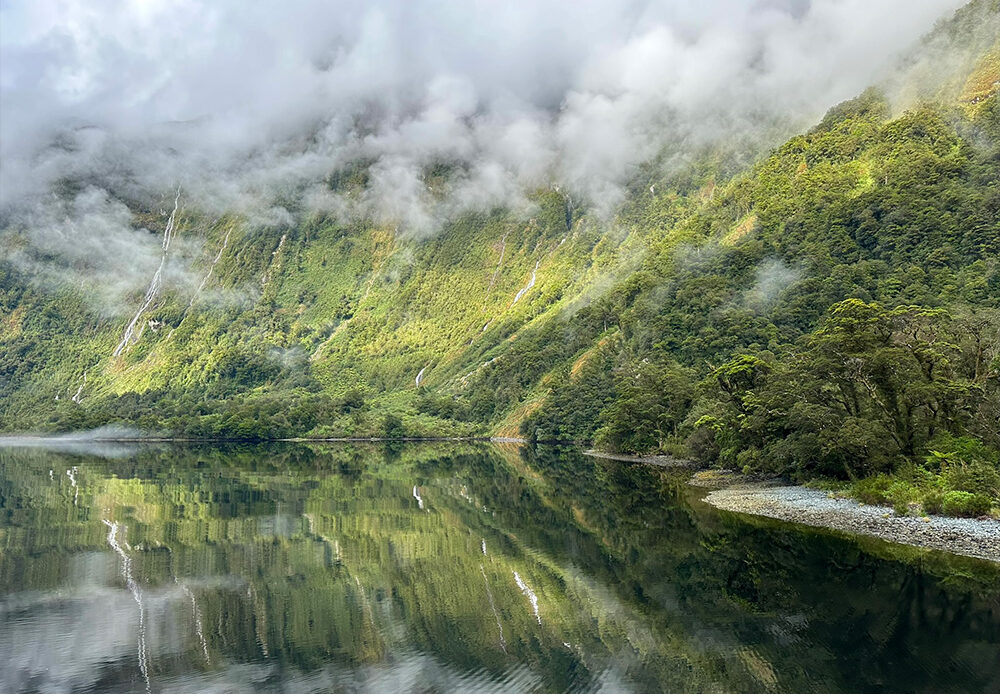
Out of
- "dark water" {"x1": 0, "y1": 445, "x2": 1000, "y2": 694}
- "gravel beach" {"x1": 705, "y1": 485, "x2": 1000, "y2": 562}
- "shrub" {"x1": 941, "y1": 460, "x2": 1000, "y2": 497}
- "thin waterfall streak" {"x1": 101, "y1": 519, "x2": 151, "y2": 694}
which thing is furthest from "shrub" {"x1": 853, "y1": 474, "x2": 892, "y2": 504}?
"thin waterfall streak" {"x1": 101, "y1": 519, "x2": 151, "y2": 694}

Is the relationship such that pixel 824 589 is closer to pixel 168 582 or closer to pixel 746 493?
pixel 168 582

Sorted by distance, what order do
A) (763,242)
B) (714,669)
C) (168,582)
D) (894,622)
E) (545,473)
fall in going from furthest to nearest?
(763,242) → (545,473) → (168,582) → (894,622) → (714,669)

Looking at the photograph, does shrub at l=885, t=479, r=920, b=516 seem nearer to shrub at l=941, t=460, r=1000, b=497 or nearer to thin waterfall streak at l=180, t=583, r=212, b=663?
shrub at l=941, t=460, r=1000, b=497

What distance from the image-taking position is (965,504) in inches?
1519

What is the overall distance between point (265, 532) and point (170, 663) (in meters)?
22.2

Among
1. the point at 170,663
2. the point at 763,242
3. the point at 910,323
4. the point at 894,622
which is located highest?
the point at 763,242

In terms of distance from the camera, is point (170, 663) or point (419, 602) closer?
point (170, 663)

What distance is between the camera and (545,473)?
277 ft

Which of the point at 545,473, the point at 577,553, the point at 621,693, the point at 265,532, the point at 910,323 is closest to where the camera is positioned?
the point at 621,693

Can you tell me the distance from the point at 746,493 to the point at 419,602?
36.8 meters

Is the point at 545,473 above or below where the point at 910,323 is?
below

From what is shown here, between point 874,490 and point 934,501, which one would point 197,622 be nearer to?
point 934,501

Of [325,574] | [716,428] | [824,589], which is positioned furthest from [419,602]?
[716,428]

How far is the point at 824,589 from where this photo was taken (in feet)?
88.5
